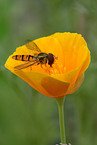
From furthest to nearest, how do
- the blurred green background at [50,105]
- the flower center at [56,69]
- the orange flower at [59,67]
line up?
the blurred green background at [50,105] → the flower center at [56,69] → the orange flower at [59,67]

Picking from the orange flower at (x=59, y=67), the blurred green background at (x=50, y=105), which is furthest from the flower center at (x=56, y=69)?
the blurred green background at (x=50, y=105)

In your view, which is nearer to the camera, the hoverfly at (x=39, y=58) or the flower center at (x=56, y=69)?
the hoverfly at (x=39, y=58)

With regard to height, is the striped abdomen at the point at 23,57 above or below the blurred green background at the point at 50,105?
above

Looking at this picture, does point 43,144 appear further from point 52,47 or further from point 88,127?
point 52,47

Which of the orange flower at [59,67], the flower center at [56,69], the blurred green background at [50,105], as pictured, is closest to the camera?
the orange flower at [59,67]

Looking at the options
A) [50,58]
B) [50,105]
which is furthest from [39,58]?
[50,105]

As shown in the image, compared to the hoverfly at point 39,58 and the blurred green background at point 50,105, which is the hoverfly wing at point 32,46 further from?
the blurred green background at point 50,105

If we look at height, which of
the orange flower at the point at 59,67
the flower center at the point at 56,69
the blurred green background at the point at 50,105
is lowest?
the blurred green background at the point at 50,105

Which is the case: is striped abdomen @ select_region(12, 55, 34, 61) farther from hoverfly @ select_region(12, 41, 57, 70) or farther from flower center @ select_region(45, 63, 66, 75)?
flower center @ select_region(45, 63, 66, 75)
